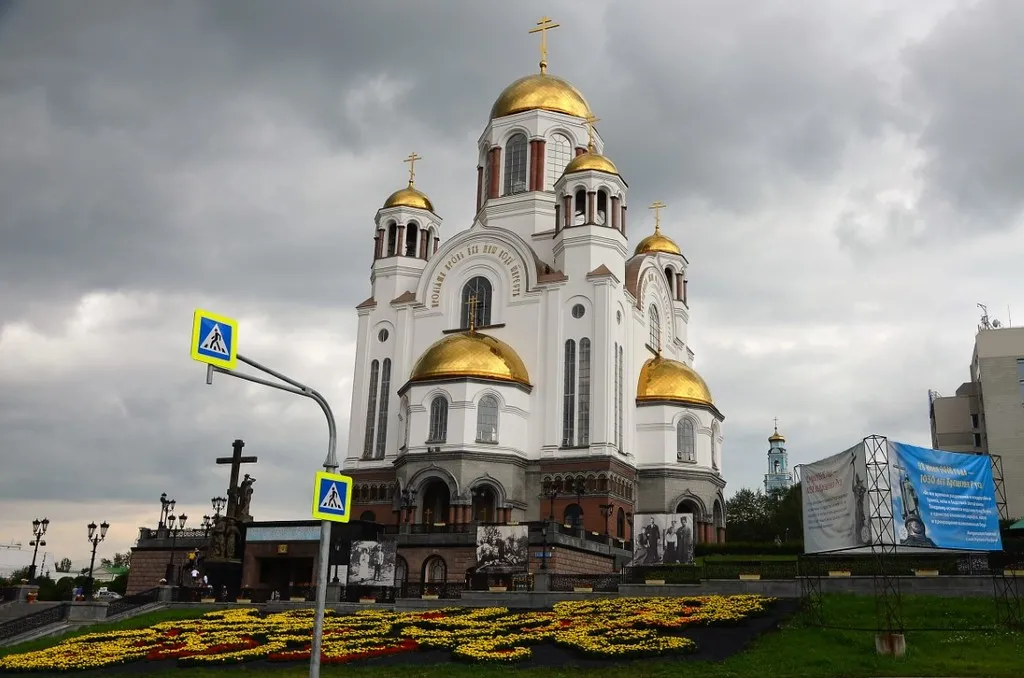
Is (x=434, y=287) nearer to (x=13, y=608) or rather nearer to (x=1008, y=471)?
(x=13, y=608)

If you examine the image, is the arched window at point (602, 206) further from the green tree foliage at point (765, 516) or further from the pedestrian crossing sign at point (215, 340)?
the pedestrian crossing sign at point (215, 340)

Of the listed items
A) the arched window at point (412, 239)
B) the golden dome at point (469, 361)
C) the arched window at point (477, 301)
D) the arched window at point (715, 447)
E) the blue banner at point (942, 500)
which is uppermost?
the arched window at point (412, 239)

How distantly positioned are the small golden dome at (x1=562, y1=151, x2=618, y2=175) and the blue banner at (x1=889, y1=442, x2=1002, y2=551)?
2727cm

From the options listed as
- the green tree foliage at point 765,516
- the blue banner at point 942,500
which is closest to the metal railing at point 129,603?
the blue banner at point 942,500

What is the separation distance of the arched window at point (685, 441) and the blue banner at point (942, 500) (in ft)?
77.3

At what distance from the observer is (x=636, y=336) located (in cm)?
4575

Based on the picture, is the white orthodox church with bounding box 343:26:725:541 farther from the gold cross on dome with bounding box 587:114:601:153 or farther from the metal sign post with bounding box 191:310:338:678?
the metal sign post with bounding box 191:310:338:678

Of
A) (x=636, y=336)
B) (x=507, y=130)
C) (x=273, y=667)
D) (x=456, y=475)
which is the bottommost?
(x=273, y=667)

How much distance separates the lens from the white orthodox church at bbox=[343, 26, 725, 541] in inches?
1561

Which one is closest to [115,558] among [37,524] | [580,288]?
[37,524]

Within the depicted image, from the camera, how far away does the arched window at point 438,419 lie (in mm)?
39625

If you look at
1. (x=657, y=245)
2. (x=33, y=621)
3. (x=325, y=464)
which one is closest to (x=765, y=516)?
(x=657, y=245)

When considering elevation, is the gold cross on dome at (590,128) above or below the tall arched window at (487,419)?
above

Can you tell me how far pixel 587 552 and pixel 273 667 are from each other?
18648 mm
